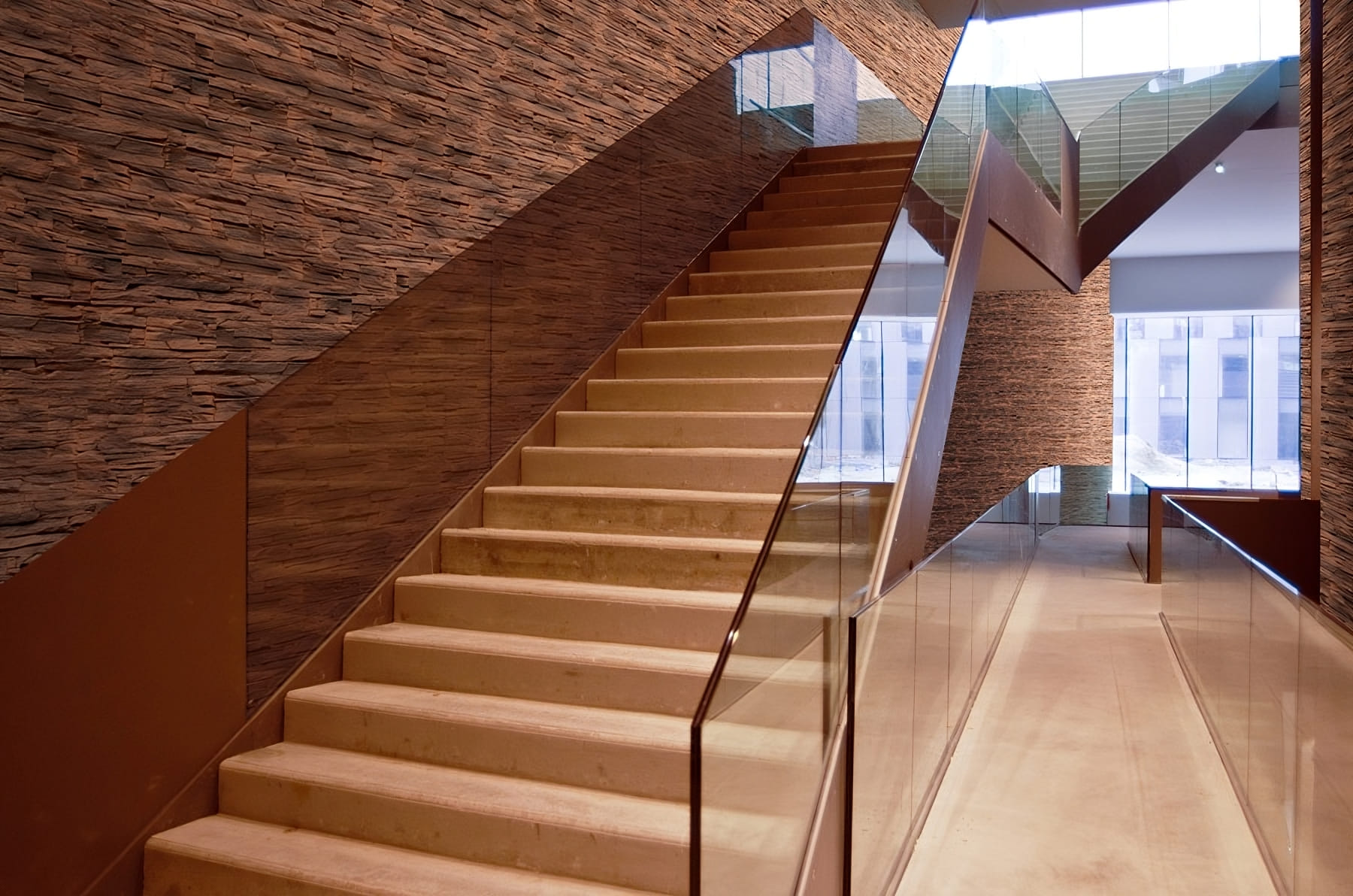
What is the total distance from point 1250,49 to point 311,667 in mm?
16040

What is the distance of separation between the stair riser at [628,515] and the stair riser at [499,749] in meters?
1.28

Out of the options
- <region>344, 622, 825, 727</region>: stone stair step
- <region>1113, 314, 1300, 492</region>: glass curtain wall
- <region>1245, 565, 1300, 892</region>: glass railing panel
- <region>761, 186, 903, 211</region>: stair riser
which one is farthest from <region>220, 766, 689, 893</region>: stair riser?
<region>1113, 314, 1300, 492</region>: glass curtain wall

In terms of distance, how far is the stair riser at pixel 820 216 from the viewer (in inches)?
284

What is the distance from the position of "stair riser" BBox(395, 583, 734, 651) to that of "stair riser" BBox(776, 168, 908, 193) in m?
4.51

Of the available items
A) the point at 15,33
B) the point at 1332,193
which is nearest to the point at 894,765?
the point at 15,33

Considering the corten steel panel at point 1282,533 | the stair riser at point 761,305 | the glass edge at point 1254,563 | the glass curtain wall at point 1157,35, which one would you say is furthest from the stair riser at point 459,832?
the glass curtain wall at point 1157,35

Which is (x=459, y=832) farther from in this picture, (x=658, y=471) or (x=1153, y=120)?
(x=1153, y=120)

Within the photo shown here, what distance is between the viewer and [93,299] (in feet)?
10.7

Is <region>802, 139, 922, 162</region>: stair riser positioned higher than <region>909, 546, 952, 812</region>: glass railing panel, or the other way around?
<region>802, 139, 922, 162</region>: stair riser

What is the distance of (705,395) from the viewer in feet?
18.1

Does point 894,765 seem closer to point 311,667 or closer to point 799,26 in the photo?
point 311,667

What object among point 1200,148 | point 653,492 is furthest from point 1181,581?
point 1200,148

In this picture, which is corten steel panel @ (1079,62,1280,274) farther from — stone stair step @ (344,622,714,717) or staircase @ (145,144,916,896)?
stone stair step @ (344,622,714,717)

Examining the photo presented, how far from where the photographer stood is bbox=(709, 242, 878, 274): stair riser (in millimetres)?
6602
